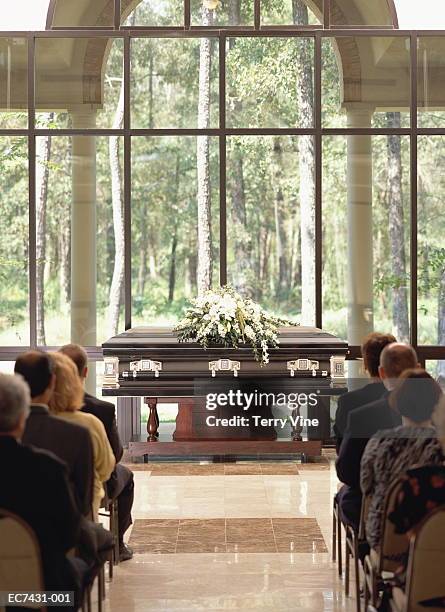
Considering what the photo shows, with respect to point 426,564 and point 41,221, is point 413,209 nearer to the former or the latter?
point 41,221

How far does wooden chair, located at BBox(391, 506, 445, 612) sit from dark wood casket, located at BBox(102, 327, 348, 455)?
516cm

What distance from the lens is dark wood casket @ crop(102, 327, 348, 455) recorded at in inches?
352

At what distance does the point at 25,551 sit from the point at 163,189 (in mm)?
7036

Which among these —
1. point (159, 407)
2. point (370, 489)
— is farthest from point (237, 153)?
point (370, 489)

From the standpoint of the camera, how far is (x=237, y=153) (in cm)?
1036

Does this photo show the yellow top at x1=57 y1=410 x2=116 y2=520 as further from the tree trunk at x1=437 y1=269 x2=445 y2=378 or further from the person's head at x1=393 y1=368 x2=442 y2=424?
the tree trunk at x1=437 y1=269 x2=445 y2=378

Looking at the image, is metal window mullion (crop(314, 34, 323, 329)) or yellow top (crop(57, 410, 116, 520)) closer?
yellow top (crop(57, 410, 116, 520))

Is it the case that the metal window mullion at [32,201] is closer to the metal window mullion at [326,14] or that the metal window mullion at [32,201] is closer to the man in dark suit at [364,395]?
the metal window mullion at [326,14]

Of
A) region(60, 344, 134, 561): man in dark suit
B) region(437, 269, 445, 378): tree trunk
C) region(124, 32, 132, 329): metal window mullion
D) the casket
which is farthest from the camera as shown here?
region(437, 269, 445, 378): tree trunk

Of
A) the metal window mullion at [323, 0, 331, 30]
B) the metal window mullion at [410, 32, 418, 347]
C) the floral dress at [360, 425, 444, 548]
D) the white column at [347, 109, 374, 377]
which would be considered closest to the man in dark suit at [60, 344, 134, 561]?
the floral dress at [360, 425, 444, 548]

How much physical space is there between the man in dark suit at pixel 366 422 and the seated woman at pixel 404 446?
0.25 metres

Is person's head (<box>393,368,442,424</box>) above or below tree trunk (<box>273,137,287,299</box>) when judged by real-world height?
below

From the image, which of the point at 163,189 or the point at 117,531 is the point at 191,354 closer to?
the point at 163,189

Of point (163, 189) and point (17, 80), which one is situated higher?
point (17, 80)
